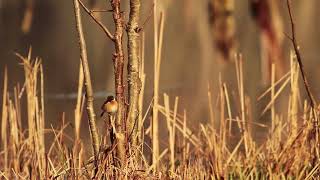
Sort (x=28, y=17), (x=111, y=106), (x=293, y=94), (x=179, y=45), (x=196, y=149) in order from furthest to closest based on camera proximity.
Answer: (x=28, y=17)
(x=179, y=45)
(x=196, y=149)
(x=293, y=94)
(x=111, y=106)

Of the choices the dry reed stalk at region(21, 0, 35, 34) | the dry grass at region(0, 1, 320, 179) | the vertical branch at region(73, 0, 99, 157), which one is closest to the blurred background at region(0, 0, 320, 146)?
the dry reed stalk at region(21, 0, 35, 34)

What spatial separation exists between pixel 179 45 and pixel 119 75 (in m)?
5.54

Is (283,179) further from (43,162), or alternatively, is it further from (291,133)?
(43,162)

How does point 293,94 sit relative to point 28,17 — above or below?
below

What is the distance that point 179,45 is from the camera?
7246 mm

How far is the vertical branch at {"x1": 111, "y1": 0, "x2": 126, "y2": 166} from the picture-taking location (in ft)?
5.66

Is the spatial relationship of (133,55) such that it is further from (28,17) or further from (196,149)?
(28,17)

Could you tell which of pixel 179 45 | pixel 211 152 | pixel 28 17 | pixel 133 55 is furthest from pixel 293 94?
pixel 28 17

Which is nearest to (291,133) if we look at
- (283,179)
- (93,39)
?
(283,179)

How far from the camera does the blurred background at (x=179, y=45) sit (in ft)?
17.1

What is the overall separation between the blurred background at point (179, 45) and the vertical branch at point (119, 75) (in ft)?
6.90

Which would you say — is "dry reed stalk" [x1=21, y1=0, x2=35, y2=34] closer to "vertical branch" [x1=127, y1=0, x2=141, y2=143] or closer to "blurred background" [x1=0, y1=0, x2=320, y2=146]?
"blurred background" [x1=0, y1=0, x2=320, y2=146]

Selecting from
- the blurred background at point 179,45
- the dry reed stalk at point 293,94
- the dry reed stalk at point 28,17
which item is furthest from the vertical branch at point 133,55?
the dry reed stalk at point 28,17

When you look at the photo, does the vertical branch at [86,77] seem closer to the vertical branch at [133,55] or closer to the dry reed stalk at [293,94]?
the vertical branch at [133,55]
